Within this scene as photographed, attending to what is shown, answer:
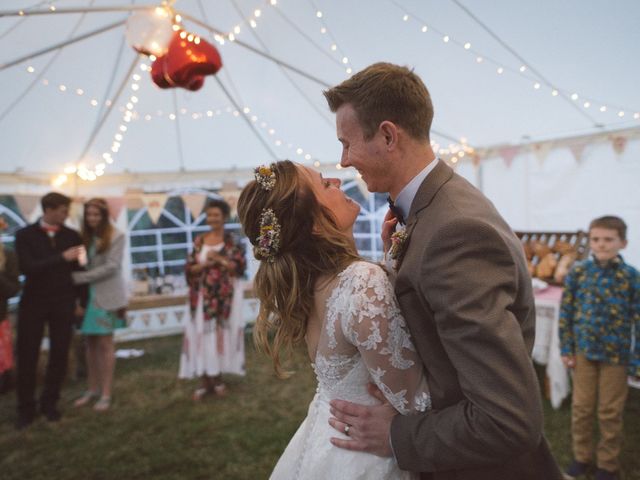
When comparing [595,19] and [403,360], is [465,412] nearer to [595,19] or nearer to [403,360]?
[403,360]

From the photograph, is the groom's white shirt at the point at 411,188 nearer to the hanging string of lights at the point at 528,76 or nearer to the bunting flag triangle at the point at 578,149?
the hanging string of lights at the point at 528,76

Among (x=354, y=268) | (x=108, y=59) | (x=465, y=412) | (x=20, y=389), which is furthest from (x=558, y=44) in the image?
(x=20, y=389)

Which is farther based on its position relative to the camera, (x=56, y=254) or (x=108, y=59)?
(x=108, y=59)

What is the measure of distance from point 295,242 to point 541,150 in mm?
4743

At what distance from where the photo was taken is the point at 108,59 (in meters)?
4.82

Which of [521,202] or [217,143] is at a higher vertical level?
[217,143]

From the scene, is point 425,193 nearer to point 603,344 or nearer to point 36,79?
point 603,344

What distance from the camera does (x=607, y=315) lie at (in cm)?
260

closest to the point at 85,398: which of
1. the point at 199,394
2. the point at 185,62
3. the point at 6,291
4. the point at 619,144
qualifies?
the point at 199,394

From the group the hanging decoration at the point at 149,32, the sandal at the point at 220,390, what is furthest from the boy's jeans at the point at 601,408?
the hanging decoration at the point at 149,32

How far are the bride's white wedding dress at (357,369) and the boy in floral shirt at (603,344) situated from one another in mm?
1916

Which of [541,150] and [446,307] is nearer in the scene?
[446,307]

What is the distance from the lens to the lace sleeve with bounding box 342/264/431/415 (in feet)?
3.66

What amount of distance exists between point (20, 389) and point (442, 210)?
391 cm
